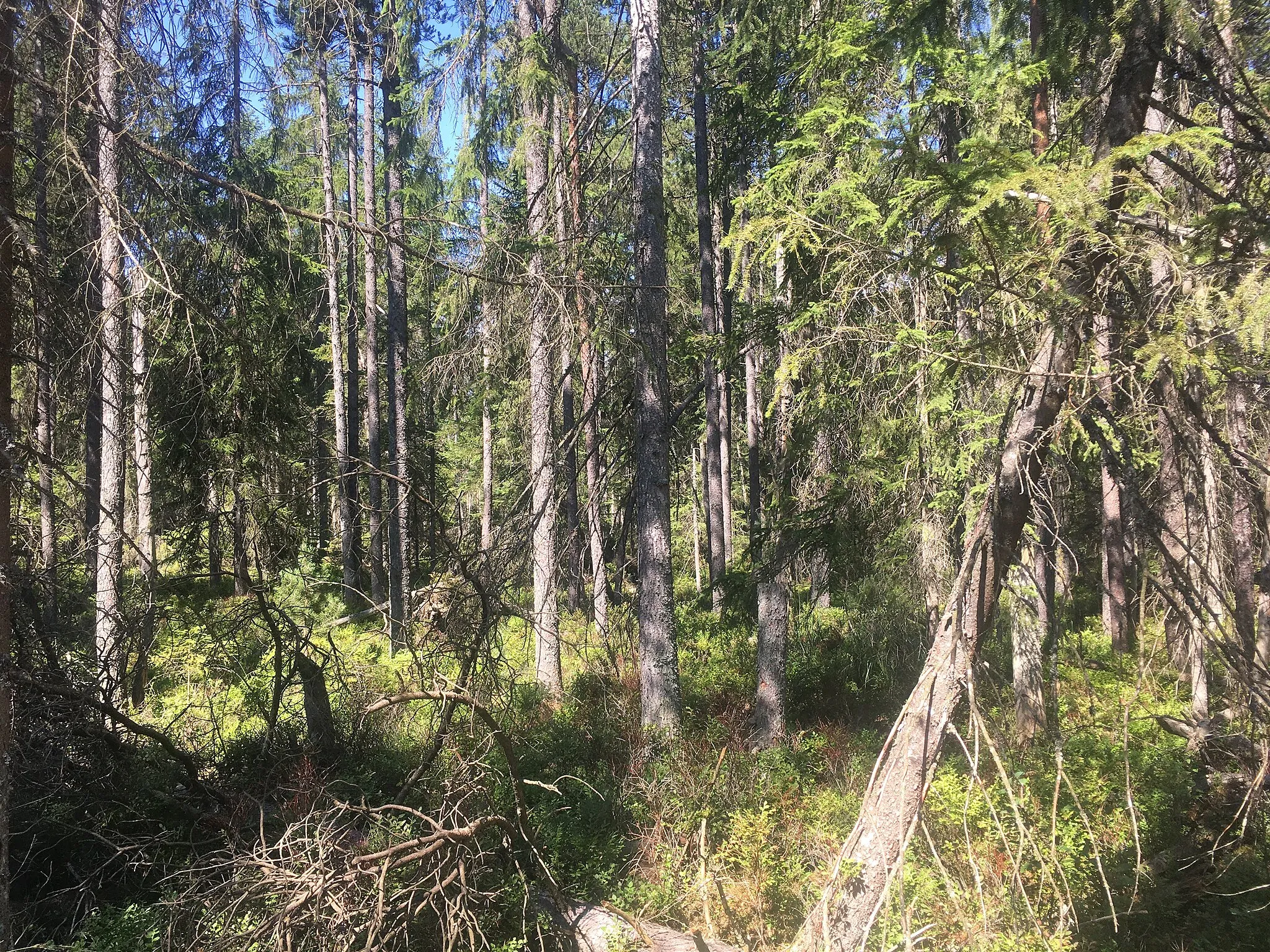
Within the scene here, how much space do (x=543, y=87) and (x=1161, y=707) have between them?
10381 millimetres

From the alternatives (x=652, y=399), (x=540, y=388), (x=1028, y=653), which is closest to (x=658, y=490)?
(x=652, y=399)

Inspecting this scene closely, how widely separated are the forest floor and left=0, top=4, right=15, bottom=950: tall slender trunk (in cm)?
165

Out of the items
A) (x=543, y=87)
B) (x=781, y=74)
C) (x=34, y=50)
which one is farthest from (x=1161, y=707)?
(x=34, y=50)

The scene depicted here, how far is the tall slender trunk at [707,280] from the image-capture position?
36.1 ft

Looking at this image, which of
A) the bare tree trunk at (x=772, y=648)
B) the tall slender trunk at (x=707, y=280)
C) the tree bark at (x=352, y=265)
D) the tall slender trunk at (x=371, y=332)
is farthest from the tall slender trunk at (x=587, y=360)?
the tall slender trunk at (x=371, y=332)

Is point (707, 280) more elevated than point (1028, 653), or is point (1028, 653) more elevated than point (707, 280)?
point (707, 280)

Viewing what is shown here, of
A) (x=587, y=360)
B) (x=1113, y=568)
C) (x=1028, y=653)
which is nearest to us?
(x=1028, y=653)

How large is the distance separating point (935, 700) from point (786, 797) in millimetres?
4357

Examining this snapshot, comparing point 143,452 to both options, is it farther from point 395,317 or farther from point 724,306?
point 724,306

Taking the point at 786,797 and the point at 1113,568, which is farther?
the point at 1113,568

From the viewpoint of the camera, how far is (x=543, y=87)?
849 cm

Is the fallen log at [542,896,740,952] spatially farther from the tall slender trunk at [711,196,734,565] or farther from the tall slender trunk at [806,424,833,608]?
the tall slender trunk at [711,196,734,565]

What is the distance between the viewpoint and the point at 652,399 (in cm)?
812

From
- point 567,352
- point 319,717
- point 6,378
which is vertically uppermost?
point 567,352
